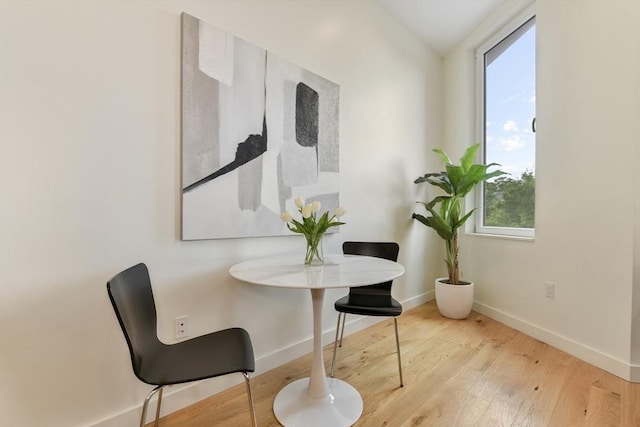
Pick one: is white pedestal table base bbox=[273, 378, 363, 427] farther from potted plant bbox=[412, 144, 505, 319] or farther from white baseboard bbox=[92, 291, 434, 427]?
potted plant bbox=[412, 144, 505, 319]

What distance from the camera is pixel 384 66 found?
107 inches

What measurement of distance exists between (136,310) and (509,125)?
3268 millimetres

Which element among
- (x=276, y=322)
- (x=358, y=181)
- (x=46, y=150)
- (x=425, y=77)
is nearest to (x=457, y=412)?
(x=276, y=322)

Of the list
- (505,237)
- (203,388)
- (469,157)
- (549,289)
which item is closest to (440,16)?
(469,157)

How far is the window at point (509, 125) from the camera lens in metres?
2.51

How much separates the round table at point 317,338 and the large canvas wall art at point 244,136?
348mm

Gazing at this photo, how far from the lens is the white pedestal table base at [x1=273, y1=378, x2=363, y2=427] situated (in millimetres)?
1333

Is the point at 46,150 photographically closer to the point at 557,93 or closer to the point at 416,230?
the point at 416,230

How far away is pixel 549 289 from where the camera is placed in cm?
220

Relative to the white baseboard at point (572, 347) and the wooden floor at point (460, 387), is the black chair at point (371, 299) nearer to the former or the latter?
the wooden floor at point (460, 387)

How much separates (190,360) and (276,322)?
83 cm

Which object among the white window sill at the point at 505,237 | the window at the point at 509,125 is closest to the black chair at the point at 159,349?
the white window sill at the point at 505,237

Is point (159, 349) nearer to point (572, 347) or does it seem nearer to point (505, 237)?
point (572, 347)

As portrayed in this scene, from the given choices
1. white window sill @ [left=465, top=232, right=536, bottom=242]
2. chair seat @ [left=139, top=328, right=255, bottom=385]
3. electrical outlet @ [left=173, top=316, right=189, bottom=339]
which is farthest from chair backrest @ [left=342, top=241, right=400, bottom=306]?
white window sill @ [left=465, top=232, right=536, bottom=242]
